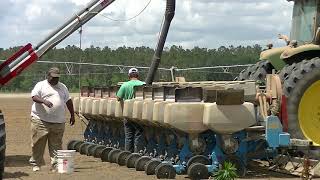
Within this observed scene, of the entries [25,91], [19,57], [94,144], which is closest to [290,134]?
[94,144]

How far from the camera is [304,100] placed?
1116 cm

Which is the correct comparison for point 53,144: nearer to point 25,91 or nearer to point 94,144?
point 94,144

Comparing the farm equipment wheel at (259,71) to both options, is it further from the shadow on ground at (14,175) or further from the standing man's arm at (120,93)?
the shadow on ground at (14,175)

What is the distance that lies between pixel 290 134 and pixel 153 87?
7.34 feet

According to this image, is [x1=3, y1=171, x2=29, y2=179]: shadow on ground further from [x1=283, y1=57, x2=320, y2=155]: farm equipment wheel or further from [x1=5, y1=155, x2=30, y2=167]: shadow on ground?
[x1=283, y1=57, x2=320, y2=155]: farm equipment wheel

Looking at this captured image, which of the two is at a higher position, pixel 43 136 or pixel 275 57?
pixel 275 57

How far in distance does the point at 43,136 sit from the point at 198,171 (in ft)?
9.13

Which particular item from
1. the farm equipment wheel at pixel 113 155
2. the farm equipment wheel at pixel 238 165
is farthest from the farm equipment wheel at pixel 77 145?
the farm equipment wheel at pixel 238 165

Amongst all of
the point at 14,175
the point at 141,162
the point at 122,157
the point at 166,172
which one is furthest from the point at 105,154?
the point at 166,172

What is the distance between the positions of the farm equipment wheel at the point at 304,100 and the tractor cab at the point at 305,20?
4.80 ft

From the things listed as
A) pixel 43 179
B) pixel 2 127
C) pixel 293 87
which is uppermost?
pixel 293 87

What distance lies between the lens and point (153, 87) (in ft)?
38.0

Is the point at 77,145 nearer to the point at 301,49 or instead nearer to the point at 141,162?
the point at 141,162

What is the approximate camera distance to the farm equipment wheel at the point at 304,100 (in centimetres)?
1101
